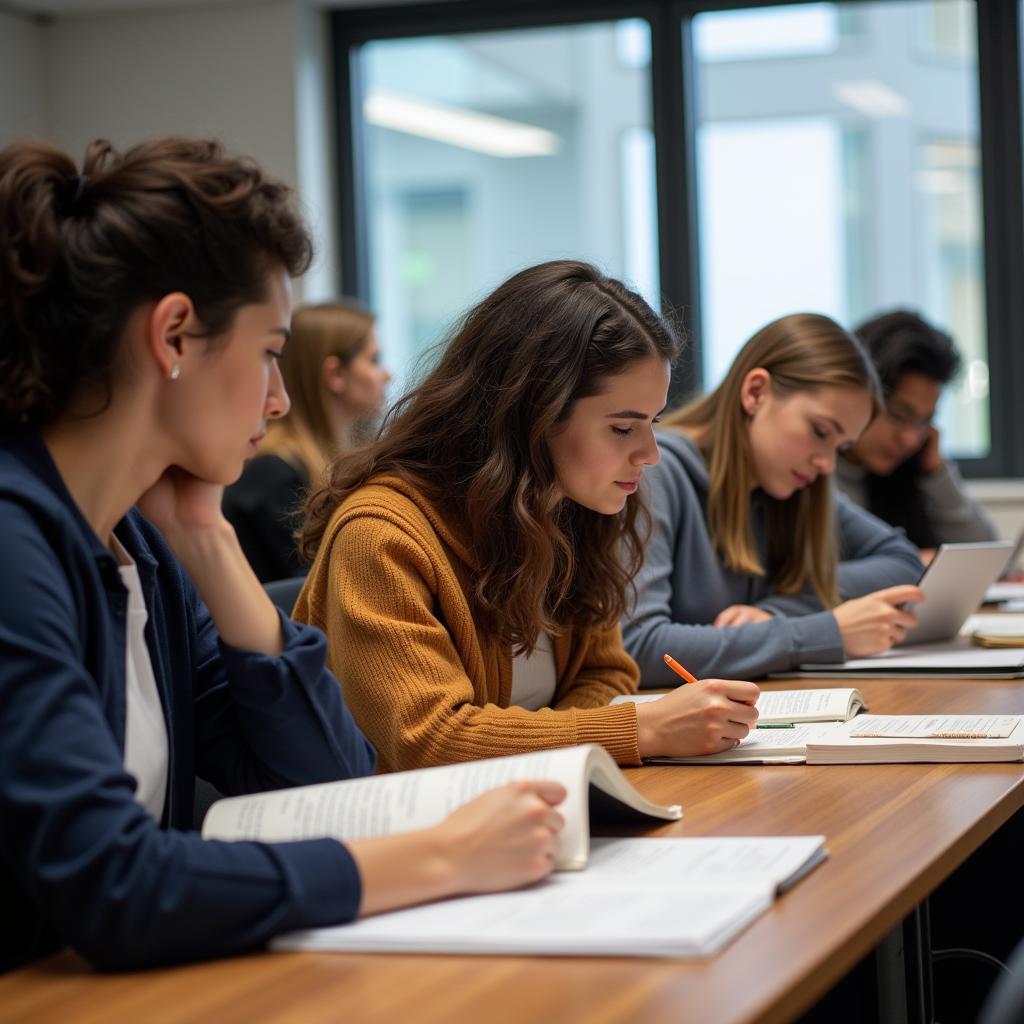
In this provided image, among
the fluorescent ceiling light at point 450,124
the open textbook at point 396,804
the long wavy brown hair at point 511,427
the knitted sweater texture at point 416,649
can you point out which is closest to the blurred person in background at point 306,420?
the fluorescent ceiling light at point 450,124

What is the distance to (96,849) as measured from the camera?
0.97 meters

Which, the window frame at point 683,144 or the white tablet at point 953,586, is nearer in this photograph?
the white tablet at point 953,586

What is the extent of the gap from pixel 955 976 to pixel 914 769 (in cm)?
84

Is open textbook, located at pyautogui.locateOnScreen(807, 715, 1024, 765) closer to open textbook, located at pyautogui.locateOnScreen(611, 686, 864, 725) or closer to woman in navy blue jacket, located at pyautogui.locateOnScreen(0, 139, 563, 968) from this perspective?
open textbook, located at pyautogui.locateOnScreen(611, 686, 864, 725)

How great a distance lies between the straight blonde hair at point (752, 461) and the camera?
2.60 metres

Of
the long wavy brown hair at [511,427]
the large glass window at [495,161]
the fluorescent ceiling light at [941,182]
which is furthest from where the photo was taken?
the large glass window at [495,161]

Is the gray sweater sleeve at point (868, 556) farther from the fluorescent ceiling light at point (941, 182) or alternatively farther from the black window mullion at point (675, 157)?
the fluorescent ceiling light at point (941, 182)

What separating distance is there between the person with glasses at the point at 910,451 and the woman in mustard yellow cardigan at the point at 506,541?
1.74m

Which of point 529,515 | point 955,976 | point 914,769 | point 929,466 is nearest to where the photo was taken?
point 914,769

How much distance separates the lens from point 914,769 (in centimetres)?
157

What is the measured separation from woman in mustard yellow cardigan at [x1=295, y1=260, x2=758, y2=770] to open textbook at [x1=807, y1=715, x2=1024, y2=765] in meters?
0.10

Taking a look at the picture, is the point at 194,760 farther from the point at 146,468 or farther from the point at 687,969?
the point at 687,969

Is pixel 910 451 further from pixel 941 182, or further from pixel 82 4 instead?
pixel 82 4

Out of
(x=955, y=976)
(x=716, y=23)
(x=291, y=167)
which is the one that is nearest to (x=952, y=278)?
(x=716, y=23)
